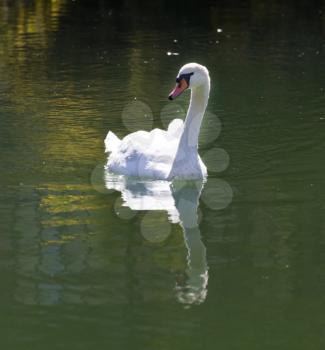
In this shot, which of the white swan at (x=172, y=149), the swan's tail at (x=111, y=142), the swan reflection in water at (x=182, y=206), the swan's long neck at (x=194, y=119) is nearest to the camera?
the swan reflection in water at (x=182, y=206)

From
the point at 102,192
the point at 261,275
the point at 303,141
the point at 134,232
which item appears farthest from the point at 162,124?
the point at 261,275

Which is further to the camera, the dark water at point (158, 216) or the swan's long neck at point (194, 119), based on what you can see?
the swan's long neck at point (194, 119)

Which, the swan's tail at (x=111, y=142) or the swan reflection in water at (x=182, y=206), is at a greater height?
the swan's tail at (x=111, y=142)

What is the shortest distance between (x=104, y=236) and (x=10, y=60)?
31.1 ft

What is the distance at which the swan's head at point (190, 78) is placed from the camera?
10344 millimetres

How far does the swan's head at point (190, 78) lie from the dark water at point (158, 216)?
2.84ft

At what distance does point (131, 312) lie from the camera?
6.61 m

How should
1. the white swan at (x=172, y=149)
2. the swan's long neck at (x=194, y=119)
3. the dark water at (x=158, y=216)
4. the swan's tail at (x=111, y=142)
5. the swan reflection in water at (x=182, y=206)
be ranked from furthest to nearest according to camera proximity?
the swan's tail at (x=111, y=142) < the swan's long neck at (x=194, y=119) < the white swan at (x=172, y=149) < the swan reflection in water at (x=182, y=206) < the dark water at (x=158, y=216)

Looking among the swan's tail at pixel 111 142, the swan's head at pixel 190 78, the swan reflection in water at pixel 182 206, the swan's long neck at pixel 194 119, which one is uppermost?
the swan's head at pixel 190 78

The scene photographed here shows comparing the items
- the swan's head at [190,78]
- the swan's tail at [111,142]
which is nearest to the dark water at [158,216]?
the swan's tail at [111,142]

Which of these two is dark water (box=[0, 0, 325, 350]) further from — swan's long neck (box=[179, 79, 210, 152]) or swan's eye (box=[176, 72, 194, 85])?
swan's eye (box=[176, 72, 194, 85])

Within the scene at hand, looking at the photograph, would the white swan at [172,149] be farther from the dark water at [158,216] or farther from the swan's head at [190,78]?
the dark water at [158,216]

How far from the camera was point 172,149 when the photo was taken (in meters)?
10.3

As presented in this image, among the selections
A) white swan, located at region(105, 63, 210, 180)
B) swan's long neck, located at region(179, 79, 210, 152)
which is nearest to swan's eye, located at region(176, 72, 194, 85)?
white swan, located at region(105, 63, 210, 180)
